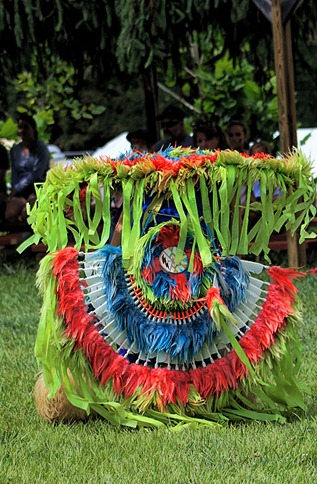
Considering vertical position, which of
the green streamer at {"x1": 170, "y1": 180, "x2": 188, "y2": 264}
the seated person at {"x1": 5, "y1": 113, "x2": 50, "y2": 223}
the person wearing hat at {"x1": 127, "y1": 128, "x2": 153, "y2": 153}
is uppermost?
the green streamer at {"x1": 170, "y1": 180, "x2": 188, "y2": 264}

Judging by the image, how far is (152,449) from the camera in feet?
12.2

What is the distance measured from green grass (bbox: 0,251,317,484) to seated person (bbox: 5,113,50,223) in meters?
6.07

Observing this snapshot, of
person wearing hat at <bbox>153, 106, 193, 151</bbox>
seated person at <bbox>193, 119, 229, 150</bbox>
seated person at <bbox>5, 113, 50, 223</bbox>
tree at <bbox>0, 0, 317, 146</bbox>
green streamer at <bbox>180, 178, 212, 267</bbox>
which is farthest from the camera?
seated person at <bbox>5, 113, 50, 223</bbox>

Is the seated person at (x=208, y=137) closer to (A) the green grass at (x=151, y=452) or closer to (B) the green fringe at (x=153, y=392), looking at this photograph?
(A) the green grass at (x=151, y=452)

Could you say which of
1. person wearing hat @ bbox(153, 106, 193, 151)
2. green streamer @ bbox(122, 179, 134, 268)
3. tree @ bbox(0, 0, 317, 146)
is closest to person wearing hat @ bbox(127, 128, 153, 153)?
person wearing hat @ bbox(153, 106, 193, 151)

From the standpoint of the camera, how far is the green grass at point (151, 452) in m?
3.41

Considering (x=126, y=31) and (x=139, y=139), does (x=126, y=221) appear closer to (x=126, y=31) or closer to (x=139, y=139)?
(x=126, y=31)

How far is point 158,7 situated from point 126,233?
481cm

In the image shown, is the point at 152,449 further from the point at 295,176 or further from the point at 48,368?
the point at 295,176

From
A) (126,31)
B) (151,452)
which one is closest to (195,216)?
(151,452)

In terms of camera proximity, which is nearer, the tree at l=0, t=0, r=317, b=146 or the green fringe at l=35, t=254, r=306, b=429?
the green fringe at l=35, t=254, r=306, b=429

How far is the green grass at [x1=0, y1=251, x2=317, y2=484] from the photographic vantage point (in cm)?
341

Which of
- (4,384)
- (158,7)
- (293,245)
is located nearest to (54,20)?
(158,7)

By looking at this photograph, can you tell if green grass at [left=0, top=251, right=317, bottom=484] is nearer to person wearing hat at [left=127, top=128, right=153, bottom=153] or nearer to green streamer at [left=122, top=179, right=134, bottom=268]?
green streamer at [left=122, top=179, right=134, bottom=268]
